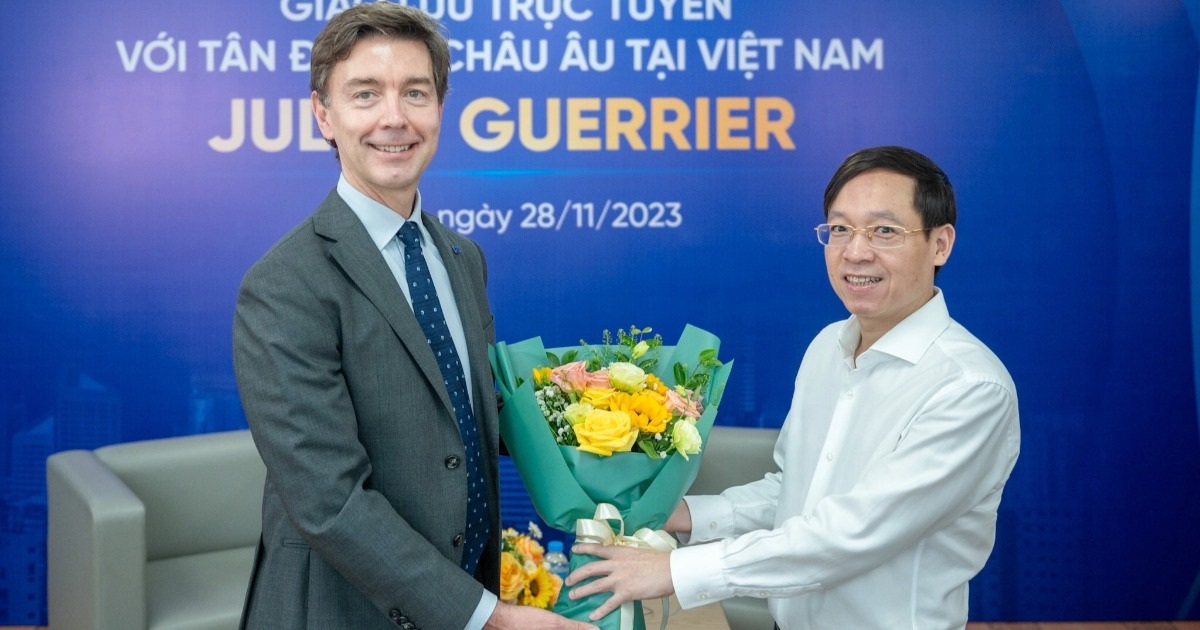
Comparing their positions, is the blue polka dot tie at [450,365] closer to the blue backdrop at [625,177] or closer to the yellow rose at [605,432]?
the yellow rose at [605,432]

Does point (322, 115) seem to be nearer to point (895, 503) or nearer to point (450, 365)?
point (450, 365)

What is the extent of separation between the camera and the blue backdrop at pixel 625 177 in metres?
4.14

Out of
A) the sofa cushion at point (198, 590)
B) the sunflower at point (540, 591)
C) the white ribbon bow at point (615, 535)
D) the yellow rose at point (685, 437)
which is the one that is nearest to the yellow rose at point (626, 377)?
the yellow rose at point (685, 437)

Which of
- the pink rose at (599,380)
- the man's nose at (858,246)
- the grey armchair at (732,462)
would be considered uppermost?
the man's nose at (858,246)

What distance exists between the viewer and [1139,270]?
4238 millimetres

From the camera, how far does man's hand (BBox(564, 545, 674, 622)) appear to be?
184 cm

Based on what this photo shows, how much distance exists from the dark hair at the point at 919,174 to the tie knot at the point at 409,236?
0.77 meters

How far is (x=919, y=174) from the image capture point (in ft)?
6.36

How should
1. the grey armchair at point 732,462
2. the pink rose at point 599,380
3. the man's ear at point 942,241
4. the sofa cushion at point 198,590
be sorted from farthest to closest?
the grey armchair at point 732,462 < the sofa cushion at point 198,590 < the man's ear at point 942,241 < the pink rose at point 599,380

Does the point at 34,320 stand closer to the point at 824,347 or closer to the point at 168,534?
the point at 168,534

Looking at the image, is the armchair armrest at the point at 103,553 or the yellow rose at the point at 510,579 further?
the armchair armrest at the point at 103,553

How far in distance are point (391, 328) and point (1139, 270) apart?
3.52 m

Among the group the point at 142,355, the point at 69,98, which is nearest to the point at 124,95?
the point at 69,98

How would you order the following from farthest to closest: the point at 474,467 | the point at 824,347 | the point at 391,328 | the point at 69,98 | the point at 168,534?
the point at 69,98 → the point at 168,534 → the point at 824,347 → the point at 474,467 → the point at 391,328
